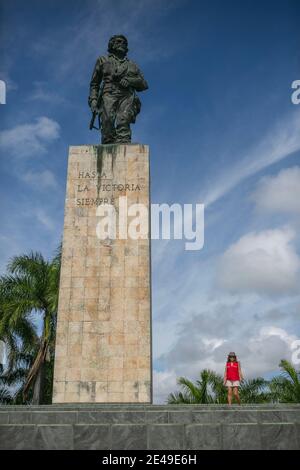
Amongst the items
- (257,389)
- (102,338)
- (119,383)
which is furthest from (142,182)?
(257,389)

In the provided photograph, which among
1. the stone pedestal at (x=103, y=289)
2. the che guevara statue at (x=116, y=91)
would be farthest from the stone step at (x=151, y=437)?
the che guevara statue at (x=116, y=91)

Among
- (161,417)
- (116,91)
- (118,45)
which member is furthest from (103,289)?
(118,45)

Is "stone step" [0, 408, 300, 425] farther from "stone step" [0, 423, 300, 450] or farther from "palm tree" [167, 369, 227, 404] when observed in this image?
"palm tree" [167, 369, 227, 404]

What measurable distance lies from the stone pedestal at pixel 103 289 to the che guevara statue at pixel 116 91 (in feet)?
3.39

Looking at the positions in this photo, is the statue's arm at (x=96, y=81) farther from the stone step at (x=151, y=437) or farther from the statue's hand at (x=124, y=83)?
the stone step at (x=151, y=437)

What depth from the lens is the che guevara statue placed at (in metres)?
16.0

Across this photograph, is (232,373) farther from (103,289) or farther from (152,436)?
(152,436)

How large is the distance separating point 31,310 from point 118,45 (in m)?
14.5

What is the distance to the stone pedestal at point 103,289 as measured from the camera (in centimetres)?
1290

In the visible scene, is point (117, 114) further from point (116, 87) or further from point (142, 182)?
point (142, 182)

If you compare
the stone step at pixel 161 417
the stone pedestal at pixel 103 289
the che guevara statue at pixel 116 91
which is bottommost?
the stone step at pixel 161 417

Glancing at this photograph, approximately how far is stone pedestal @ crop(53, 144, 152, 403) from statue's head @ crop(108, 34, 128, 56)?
3.69m
